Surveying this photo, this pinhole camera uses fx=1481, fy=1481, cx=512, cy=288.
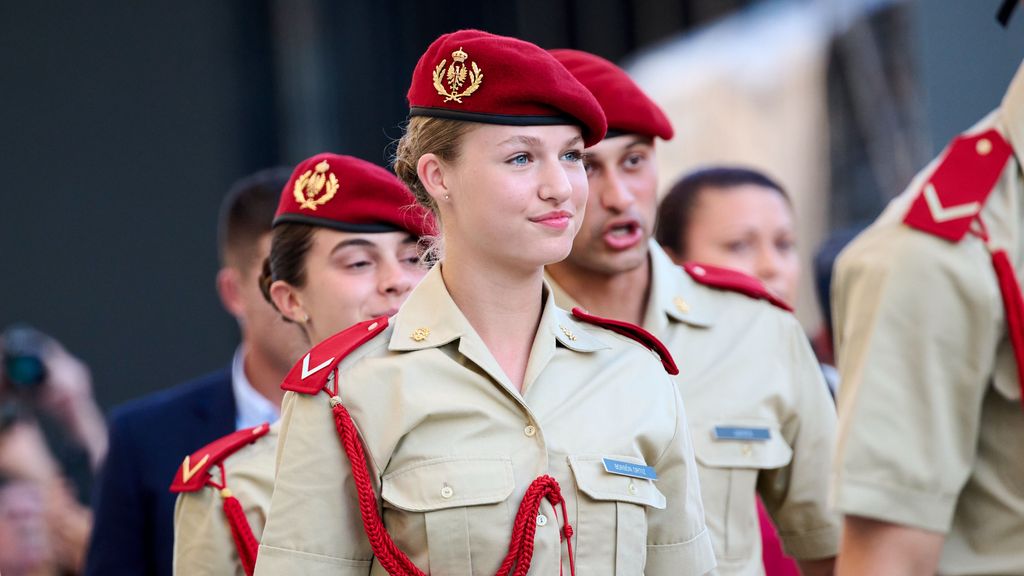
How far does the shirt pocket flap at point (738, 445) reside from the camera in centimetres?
Answer: 251

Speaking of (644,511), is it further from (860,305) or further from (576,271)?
(576,271)

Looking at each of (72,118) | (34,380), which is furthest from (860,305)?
(72,118)

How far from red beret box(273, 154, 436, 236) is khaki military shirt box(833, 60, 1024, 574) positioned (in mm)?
980

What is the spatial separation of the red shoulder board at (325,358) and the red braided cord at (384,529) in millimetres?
70

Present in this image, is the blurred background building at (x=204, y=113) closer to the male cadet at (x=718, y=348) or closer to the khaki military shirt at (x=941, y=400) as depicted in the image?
the male cadet at (x=718, y=348)

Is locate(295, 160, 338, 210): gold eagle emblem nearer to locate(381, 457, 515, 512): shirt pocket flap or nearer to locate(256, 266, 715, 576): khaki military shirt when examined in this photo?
locate(256, 266, 715, 576): khaki military shirt

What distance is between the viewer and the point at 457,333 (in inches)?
78.7

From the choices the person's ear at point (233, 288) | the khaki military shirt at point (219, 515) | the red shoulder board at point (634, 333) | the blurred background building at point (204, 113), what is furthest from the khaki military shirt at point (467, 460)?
the blurred background building at point (204, 113)

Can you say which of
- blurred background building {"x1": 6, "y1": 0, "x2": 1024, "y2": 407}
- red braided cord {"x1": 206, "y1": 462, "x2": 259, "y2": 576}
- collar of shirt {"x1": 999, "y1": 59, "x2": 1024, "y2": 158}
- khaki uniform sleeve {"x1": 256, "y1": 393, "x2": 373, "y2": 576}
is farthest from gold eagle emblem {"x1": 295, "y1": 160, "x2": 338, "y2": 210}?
blurred background building {"x1": 6, "y1": 0, "x2": 1024, "y2": 407}

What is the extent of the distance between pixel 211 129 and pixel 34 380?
4385 millimetres

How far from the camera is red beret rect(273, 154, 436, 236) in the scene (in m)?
2.61

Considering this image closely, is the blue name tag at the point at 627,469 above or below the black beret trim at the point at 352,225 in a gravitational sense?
below

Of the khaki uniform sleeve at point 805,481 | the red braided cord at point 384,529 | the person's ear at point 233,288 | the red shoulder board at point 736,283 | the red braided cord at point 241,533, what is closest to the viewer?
the red braided cord at point 384,529

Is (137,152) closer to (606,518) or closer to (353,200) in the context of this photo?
(353,200)
